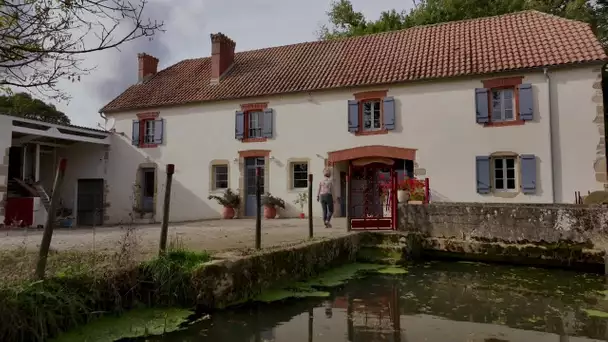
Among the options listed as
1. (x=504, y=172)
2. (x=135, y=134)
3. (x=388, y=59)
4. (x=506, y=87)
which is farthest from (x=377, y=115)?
(x=135, y=134)

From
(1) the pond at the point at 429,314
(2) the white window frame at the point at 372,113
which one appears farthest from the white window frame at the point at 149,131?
(1) the pond at the point at 429,314

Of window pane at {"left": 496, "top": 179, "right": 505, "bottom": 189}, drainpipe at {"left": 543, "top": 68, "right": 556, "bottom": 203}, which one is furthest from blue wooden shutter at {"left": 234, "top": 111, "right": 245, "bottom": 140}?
drainpipe at {"left": 543, "top": 68, "right": 556, "bottom": 203}

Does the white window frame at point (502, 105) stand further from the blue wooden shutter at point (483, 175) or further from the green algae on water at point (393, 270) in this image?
the green algae on water at point (393, 270)

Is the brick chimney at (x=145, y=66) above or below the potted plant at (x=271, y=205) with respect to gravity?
above

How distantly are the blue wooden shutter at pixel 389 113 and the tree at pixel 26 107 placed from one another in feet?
31.5

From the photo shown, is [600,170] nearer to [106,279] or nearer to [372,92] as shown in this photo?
Answer: [372,92]

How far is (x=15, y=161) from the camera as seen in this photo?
16.8 m

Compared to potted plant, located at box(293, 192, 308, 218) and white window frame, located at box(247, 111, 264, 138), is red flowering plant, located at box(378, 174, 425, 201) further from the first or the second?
white window frame, located at box(247, 111, 264, 138)

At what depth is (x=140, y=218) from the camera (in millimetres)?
18000

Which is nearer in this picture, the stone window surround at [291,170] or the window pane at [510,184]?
the window pane at [510,184]

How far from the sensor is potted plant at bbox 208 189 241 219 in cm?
1642

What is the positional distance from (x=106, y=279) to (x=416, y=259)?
6722 mm

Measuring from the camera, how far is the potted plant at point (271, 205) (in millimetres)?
15867

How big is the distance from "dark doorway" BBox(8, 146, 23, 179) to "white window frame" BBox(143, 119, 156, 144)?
175 inches
